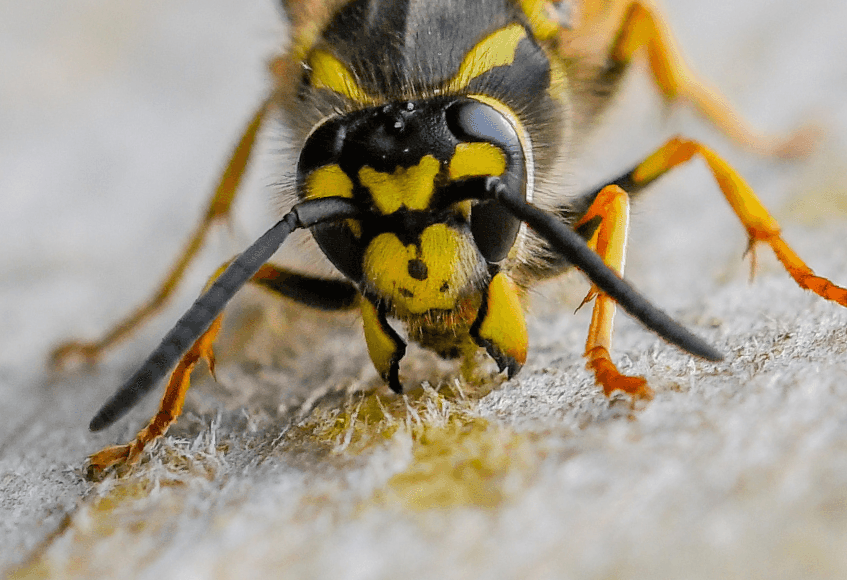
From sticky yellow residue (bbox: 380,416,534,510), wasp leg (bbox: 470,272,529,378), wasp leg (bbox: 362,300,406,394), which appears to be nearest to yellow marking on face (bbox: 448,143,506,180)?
wasp leg (bbox: 470,272,529,378)

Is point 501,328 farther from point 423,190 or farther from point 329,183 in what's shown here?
point 329,183

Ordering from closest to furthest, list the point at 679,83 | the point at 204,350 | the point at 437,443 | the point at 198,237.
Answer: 1. the point at 437,443
2. the point at 204,350
3. the point at 198,237
4. the point at 679,83

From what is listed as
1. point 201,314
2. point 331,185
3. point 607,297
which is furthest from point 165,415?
point 607,297

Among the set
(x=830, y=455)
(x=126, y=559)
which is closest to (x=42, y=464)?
(x=126, y=559)

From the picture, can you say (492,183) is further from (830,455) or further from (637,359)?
(830,455)

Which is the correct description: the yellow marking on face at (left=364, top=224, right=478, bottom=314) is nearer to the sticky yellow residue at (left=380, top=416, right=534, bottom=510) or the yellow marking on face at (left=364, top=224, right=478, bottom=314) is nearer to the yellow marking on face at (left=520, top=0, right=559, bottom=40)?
the sticky yellow residue at (left=380, top=416, right=534, bottom=510)

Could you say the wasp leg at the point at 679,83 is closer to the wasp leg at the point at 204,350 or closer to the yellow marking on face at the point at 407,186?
the wasp leg at the point at 204,350

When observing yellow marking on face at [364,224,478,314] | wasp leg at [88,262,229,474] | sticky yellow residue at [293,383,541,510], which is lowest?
wasp leg at [88,262,229,474]
